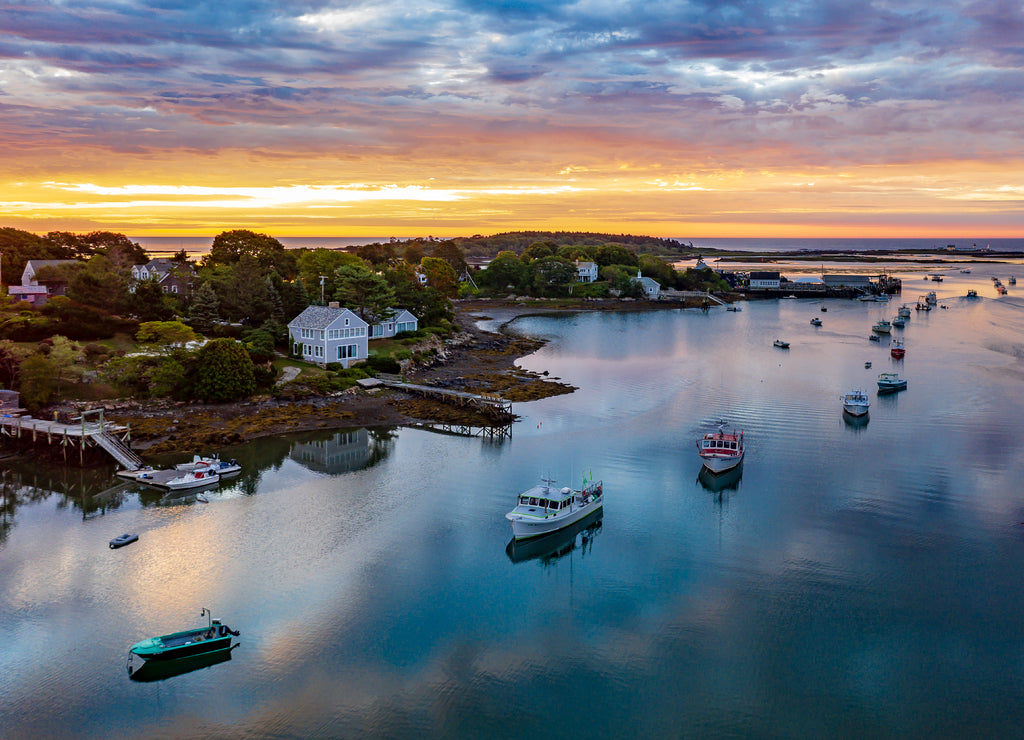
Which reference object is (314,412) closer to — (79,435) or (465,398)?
(465,398)

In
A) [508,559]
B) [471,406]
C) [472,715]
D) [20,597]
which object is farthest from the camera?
[471,406]

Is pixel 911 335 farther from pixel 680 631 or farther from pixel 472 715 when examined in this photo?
pixel 472 715

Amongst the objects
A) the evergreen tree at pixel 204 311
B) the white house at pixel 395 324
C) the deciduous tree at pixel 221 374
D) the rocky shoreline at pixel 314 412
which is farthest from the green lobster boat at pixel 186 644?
the white house at pixel 395 324

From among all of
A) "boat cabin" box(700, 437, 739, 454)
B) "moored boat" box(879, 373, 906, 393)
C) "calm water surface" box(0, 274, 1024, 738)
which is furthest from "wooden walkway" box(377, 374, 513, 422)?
"moored boat" box(879, 373, 906, 393)

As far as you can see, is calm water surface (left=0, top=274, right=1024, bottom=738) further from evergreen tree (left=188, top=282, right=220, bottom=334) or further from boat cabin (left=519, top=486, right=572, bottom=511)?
evergreen tree (left=188, top=282, right=220, bottom=334)

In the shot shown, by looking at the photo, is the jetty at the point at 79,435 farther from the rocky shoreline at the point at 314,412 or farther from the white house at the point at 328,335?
the white house at the point at 328,335

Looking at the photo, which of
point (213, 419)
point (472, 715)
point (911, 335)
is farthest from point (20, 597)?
point (911, 335)
